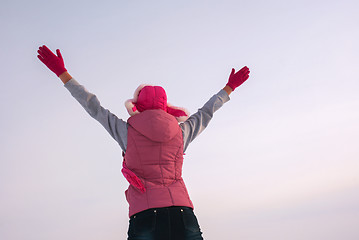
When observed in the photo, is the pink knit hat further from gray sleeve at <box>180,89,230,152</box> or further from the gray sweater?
gray sleeve at <box>180,89,230,152</box>

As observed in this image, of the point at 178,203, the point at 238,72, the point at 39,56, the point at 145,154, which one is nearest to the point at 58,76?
the point at 39,56

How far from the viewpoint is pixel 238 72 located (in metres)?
3.73

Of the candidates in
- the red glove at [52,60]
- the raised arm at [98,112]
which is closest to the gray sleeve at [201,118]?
the raised arm at [98,112]

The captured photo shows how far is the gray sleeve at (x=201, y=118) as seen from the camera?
304cm

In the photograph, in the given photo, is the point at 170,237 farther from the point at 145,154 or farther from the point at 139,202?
the point at 145,154

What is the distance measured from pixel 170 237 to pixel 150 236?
13 centimetres

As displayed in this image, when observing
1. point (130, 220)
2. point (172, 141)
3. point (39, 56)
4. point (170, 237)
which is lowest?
point (170, 237)

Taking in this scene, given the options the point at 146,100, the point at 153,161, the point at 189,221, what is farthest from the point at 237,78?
the point at 189,221

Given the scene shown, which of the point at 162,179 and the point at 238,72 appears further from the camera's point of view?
the point at 238,72

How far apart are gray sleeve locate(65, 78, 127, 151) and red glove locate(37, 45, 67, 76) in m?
0.26

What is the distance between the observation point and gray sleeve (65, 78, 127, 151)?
9.30 feet

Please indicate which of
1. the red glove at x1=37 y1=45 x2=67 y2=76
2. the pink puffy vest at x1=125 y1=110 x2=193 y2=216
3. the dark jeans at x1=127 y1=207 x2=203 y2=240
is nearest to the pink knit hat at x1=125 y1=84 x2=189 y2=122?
the pink puffy vest at x1=125 y1=110 x2=193 y2=216

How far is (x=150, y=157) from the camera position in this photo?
107 inches

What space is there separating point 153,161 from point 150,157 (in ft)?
0.12
